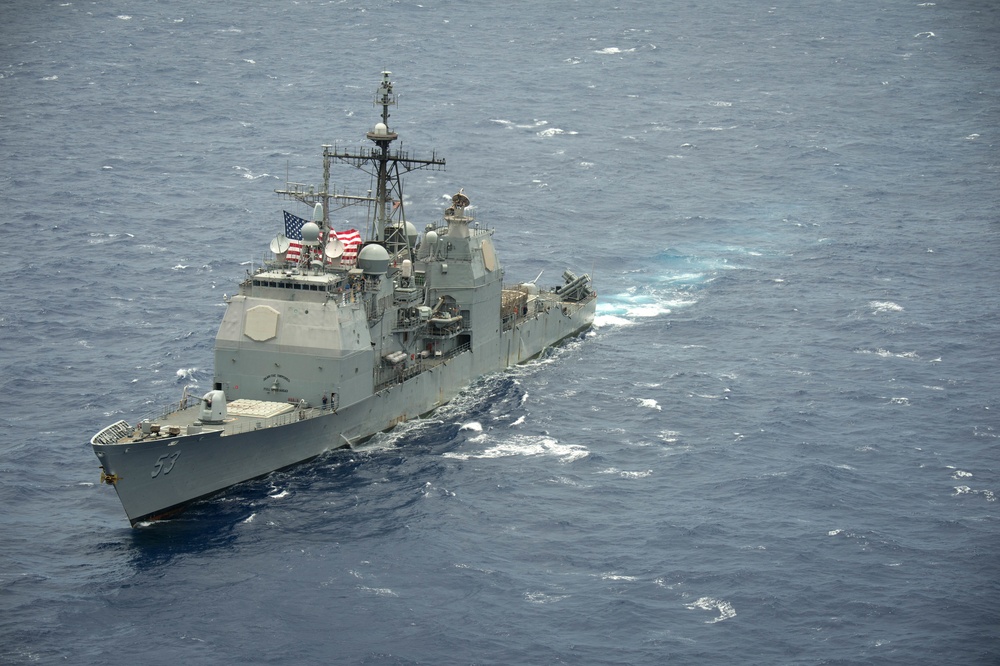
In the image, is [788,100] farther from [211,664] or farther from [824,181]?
[211,664]

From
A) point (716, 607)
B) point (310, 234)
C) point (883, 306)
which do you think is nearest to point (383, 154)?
point (310, 234)

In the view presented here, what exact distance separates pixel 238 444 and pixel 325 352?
5.44 m

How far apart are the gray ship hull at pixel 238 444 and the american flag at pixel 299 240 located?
19.7 feet

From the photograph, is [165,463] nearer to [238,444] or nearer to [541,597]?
[238,444]

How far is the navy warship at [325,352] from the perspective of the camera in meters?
52.1

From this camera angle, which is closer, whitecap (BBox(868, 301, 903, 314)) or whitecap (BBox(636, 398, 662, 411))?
whitecap (BBox(636, 398, 662, 411))

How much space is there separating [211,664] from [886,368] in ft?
127

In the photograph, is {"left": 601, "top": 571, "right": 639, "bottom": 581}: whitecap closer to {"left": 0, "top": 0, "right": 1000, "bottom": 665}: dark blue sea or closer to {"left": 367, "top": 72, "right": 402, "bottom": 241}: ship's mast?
{"left": 0, "top": 0, "right": 1000, "bottom": 665}: dark blue sea

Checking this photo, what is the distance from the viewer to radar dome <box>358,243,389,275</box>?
199 ft

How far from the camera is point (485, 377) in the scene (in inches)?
2731

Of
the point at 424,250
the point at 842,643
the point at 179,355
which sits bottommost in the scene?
the point at 842,643

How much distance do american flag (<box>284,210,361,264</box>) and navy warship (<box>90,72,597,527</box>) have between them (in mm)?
52

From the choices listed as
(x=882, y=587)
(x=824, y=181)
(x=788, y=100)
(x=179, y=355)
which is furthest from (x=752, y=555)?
(x=788, y=100)

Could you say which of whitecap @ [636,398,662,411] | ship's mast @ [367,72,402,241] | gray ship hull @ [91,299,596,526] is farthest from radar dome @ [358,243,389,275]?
whitecap @ [636,398,662,411]
